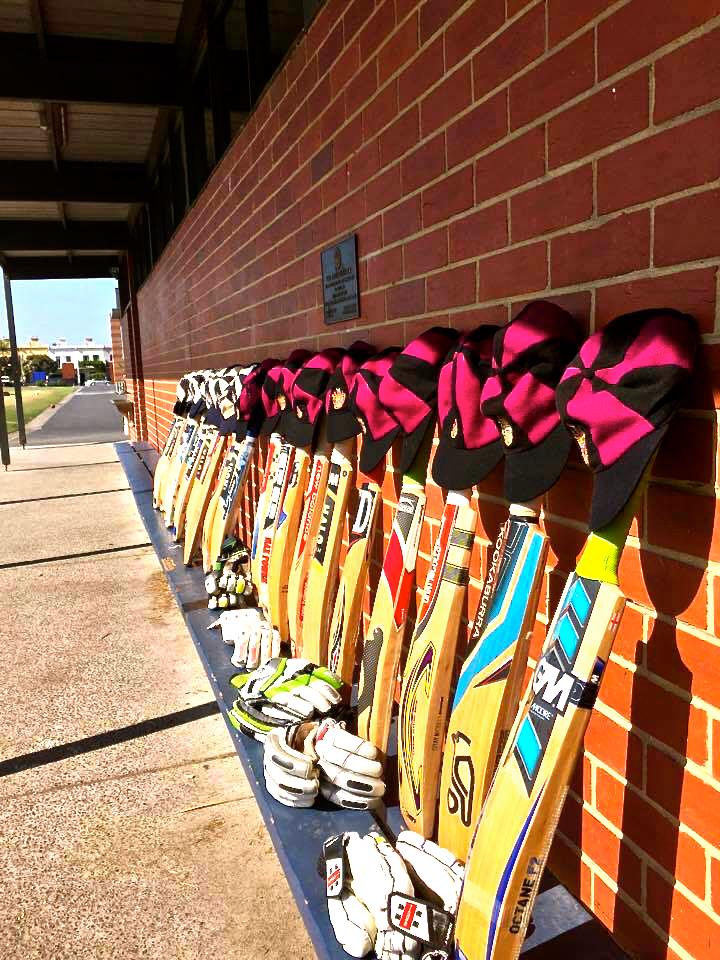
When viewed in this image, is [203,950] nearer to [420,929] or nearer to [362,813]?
[362,813]

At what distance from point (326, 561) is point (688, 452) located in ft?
4.97

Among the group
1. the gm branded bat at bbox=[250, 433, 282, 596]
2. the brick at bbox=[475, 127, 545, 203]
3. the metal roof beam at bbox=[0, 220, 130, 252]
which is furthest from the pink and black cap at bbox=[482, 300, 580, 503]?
the metal roof beam at bbox=[0, 220, 130, 252]

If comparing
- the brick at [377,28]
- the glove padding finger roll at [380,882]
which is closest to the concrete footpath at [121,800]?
the glove padding finger roll at [380,882]

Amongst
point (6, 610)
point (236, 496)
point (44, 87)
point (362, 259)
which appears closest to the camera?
point (362, 259)

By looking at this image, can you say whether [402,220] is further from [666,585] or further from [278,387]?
[666,585]

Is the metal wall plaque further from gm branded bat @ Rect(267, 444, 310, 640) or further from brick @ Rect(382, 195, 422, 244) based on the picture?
gm branded bat @ Rect(267, 444, 310, 640)

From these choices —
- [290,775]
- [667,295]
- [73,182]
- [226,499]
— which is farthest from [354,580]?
[73,182]

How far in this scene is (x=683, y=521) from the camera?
131 centimetres

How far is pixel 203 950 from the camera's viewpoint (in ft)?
6.19

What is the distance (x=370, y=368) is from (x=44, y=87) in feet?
15.4

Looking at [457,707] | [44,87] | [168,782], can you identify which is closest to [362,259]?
[457,707]

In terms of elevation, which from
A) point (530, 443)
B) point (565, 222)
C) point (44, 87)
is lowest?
point (530, 443)

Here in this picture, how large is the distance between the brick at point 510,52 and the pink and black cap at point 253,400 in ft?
6.36

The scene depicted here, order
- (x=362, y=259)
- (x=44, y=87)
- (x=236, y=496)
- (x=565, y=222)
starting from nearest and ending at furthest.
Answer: (x=565, y=222), (x=362, y=259), (x=236, y=496), (x=44, y=87)
